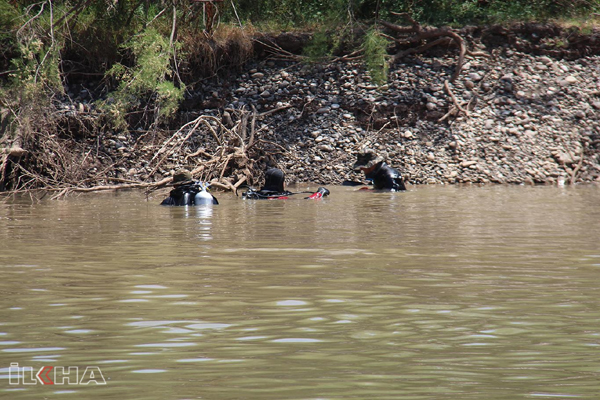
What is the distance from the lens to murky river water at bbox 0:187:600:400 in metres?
4.20

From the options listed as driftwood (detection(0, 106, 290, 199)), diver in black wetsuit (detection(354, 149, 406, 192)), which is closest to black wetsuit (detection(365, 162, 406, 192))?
diver in black wetsuit (detection(354, 149, 406, 192))

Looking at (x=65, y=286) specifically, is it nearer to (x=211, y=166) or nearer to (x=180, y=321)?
(x=180, y=321)

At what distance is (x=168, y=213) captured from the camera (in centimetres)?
1497

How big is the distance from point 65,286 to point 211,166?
14618 mm

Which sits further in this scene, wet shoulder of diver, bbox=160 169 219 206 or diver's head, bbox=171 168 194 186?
diver's head, bbox=171 168 194 186

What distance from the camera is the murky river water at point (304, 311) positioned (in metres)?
4.20

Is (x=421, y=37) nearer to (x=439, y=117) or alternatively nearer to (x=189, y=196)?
(x=439, y=117)

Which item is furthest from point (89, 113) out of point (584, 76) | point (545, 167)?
point (584, 76)

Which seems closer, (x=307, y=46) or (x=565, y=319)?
(x=565, y=319)

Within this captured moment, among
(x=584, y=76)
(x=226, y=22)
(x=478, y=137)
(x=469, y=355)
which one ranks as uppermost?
(x=226, y=22)

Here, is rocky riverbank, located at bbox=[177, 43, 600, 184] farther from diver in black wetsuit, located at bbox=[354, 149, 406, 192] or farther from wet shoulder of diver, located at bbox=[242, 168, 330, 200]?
wet shoulder of diver, located at bbox=[242, 168, 330, 200]

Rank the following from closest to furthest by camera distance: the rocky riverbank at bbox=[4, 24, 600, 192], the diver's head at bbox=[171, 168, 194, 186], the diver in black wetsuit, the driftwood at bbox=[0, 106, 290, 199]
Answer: the diver's head at bbox=[171, 168, 194, 186] < the driftwood at bbox=[0, 106, 290, 199] < the diver in black wetsuit < the rocky riverbank at bbox=[4, 24, 600, 192]

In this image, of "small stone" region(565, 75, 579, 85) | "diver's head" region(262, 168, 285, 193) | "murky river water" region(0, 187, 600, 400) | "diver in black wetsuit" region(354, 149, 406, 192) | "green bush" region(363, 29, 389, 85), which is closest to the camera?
"murky river water" region(0, 187, 600, 400)

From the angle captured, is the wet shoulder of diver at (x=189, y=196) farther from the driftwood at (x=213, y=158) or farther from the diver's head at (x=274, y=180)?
the diver's head at (x=274, y=180)
